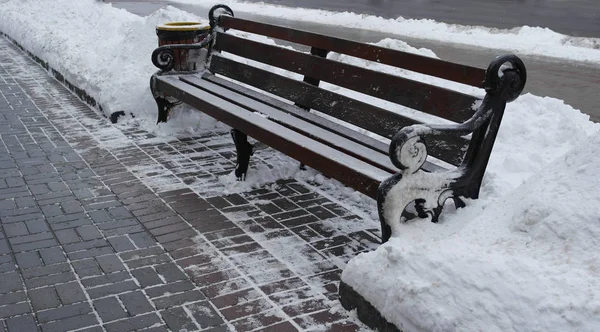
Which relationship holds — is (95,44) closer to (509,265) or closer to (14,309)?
(14,309)

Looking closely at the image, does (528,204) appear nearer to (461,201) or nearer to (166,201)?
(461,201)

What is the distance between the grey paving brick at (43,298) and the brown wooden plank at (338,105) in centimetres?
222

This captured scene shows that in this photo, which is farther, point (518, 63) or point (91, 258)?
point (91, 258)

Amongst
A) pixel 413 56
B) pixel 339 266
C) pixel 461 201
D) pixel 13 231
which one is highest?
pixel 413 56

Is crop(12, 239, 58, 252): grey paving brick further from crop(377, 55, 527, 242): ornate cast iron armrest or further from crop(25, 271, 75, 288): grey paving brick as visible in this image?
crop(377, 55, 527, 242): ornate cast iron armrest

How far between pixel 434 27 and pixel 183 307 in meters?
16.0

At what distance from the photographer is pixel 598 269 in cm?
279

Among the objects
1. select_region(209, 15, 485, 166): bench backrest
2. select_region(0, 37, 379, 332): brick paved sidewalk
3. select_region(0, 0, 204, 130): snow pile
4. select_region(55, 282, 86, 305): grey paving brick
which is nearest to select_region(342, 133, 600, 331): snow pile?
select_region(0, 37, 379, 332): brick paved sidewalk

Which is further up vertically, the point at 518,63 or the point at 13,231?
the point at 518,63

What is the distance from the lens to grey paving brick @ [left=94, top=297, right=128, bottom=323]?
3432 mm

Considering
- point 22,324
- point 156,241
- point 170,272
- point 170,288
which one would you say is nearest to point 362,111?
point 156,241

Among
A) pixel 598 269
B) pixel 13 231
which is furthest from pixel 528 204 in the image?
pixel 13 231

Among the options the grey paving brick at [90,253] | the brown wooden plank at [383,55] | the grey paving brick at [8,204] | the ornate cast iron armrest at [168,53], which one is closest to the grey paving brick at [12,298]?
the grey paving brick at [90,253]

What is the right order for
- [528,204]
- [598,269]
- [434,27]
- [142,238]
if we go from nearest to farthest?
[598,269] → [528,204] → [142,238] → [434,27]
